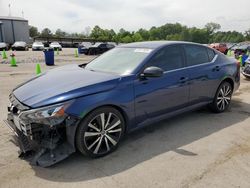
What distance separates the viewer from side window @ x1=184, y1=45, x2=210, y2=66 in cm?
461

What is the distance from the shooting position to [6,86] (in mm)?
7871

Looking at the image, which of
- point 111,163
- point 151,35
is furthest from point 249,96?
point 151,35

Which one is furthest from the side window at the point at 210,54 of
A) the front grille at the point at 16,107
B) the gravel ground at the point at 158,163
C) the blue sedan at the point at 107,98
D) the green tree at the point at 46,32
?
the green tree at the point at 46,32

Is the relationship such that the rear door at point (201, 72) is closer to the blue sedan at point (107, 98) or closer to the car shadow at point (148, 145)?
the blue sedan at point (107, 98)

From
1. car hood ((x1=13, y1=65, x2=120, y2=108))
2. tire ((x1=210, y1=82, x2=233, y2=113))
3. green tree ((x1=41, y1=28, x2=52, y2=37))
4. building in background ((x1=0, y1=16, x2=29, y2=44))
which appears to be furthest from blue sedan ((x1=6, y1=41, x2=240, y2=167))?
green tree ((x1=41, y1=28, x2=52, y2=37))

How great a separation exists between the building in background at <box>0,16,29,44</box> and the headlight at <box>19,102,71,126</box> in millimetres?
55543

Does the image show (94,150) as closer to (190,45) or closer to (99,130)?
(99,130)

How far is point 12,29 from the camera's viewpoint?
54.3 m

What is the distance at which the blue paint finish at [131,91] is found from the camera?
319 cm

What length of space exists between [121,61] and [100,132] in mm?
1392

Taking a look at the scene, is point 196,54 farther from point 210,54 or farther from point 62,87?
point 62,87

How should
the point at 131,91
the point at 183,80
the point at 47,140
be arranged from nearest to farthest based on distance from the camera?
the point at 47,140 < the point at 131,91 < the point at 183,80

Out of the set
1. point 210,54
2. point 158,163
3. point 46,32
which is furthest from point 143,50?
point 46,32

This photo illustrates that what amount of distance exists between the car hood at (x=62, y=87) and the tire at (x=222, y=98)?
2.58 meters
